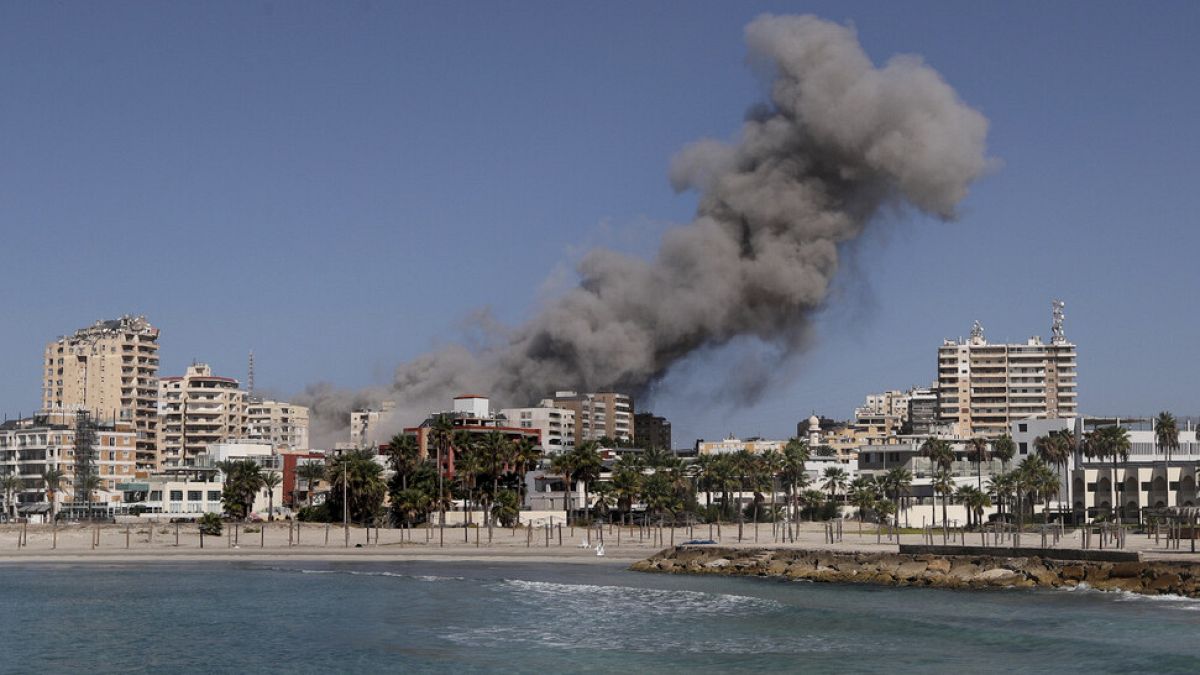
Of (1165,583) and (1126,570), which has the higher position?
(1126,570)

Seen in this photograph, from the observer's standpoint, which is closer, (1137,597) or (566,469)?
(1137,597)

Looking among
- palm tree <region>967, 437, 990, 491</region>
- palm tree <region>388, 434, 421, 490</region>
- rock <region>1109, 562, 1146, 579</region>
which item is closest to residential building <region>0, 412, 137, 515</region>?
palm tree <region>388, 434, 421, 490</region>

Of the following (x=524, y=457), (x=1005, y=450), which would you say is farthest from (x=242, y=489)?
(x=1005, y=450)

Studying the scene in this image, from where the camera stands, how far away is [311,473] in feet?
467

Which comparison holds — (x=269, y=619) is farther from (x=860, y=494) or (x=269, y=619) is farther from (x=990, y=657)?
(x=860, y=494)

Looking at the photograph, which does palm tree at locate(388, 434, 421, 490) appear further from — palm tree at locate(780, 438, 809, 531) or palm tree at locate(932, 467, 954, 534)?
palm tree at locate(932, 467, 954, 534)

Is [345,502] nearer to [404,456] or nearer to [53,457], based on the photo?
[404,456]

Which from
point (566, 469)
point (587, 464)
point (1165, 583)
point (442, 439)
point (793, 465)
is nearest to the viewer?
point (1165, 583)

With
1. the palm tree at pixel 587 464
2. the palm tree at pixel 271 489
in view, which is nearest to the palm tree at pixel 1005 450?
the palm tree at pixel 587 464

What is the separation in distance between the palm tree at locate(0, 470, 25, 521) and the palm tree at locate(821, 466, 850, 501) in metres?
81.5

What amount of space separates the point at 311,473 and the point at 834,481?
172 feet

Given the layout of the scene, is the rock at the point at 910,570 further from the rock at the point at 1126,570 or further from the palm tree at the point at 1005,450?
the palm tree at the point at 1005,450

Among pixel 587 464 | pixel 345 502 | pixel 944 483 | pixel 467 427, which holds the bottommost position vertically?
pixel 345 502

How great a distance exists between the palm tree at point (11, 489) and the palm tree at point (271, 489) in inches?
979
